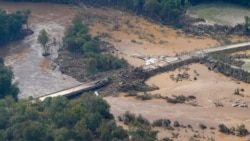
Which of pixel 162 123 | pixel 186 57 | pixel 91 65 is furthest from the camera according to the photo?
pixel 186 57

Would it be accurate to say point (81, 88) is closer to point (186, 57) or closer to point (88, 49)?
point (88, 49)

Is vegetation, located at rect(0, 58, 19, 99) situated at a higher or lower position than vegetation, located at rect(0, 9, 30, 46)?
lower

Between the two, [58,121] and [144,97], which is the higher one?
[58,121]

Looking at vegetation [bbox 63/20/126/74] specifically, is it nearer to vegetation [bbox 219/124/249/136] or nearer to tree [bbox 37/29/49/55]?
tree [bbox 37/29/49/55]

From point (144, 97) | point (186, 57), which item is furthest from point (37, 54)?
point (144, 97)

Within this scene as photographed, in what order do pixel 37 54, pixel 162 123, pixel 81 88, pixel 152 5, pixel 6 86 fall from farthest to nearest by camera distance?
pixel 152 5, pixel 37 54, pixel 81 88, pixel 6 86, pixel 162 123

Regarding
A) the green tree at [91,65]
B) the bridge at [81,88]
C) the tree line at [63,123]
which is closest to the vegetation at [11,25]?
the green tree at [91,65]

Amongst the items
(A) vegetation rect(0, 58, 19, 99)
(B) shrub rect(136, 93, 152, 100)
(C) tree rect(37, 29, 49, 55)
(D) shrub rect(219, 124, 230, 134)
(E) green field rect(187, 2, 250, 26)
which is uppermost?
(E) green field rect(187, 2, 250, 26)

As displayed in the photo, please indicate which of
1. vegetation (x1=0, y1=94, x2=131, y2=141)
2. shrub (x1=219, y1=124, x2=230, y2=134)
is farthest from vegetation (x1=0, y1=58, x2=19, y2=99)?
shrub (x1=219, y1=124, x2=230, y2=134)
